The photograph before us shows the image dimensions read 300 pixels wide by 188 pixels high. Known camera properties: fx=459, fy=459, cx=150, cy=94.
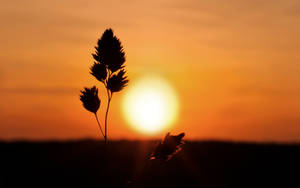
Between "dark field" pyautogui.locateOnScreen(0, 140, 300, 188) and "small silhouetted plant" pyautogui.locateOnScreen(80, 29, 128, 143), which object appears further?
"dark field" pyautogui.locateOnScreen(0, 140, 300, 188)

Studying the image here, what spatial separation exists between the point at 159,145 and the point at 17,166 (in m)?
7.55

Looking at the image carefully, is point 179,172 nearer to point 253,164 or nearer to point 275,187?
point 275,187

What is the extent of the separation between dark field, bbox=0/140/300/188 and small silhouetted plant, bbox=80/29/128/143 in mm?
2454

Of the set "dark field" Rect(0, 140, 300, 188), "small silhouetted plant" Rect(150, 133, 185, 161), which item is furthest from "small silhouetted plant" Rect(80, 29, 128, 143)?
"dark field" Rect(0, 140, 300, 188)

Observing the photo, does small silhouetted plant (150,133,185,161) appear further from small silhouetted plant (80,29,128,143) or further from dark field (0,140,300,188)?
dark field (0,140,300,188)

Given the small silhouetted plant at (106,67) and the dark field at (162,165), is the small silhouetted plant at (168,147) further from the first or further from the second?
the dark field at (162,165)

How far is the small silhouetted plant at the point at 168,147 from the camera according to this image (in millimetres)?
3679

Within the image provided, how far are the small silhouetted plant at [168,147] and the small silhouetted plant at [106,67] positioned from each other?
73 centimetres

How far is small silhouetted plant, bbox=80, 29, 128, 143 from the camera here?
4.25 meters

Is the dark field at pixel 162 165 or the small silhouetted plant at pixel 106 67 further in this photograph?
the dark field at pixel 162 165

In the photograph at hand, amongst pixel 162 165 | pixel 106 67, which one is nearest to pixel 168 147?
pixel 106 67

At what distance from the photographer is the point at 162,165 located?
8.35 meters

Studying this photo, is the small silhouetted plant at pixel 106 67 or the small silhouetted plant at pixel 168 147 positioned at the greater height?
the small silhouetted plant at pixel 106 67

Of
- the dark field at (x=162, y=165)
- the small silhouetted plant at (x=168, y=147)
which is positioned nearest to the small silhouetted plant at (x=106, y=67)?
the small silhouetted plant at (x=168, y=147)
